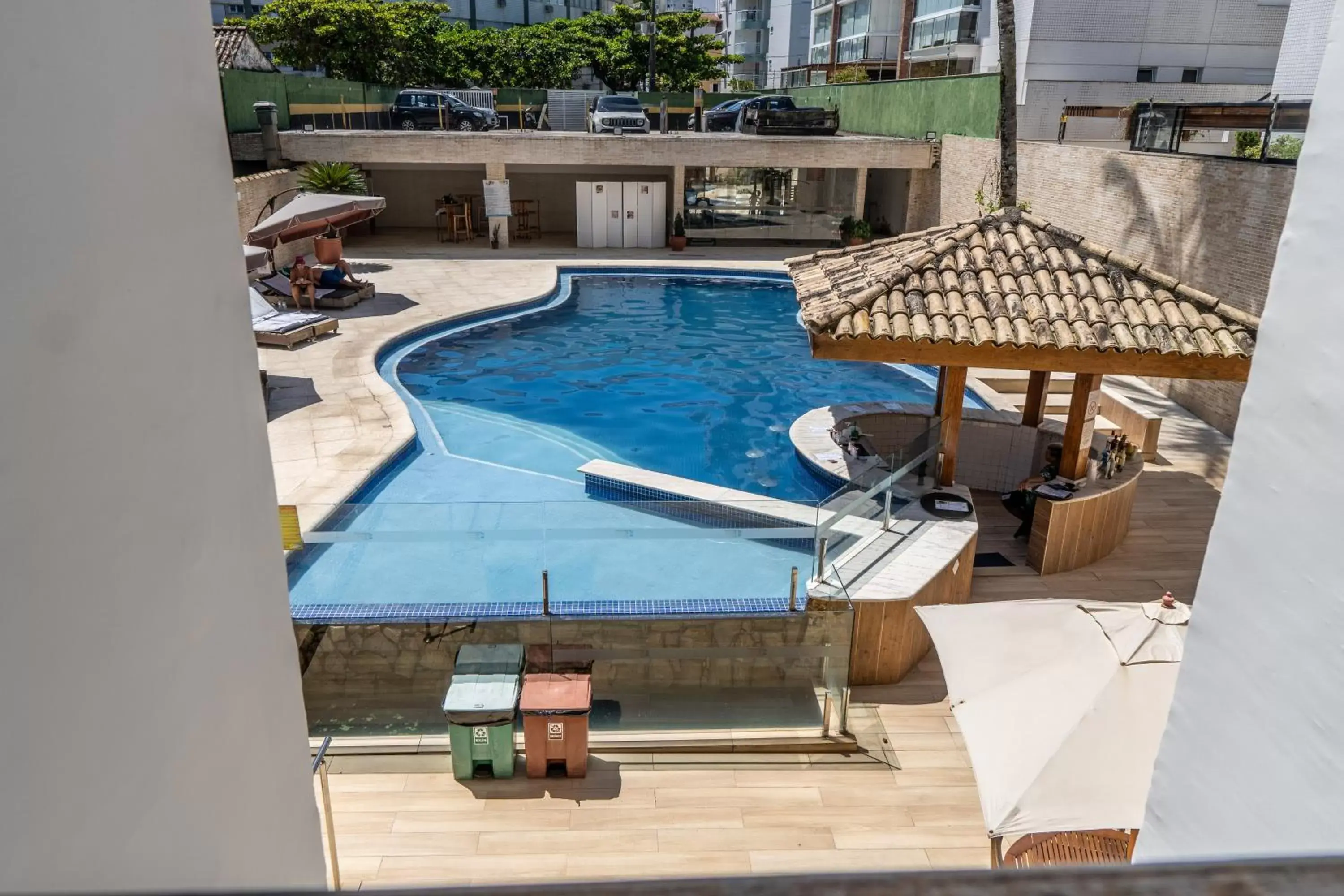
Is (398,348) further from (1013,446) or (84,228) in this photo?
(84,228)

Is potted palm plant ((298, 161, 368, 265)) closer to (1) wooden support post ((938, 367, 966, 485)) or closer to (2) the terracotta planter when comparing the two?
(2) the terracotta planter

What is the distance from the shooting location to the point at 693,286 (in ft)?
79.7

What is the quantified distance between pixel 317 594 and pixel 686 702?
3.16 metres

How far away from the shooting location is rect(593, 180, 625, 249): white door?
2716cm

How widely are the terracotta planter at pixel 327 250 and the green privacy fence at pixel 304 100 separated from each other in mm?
2893

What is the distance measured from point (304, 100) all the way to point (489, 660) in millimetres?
24025

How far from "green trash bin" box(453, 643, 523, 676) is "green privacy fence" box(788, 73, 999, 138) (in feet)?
65.5

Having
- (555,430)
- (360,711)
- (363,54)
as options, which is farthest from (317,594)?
(363,54)

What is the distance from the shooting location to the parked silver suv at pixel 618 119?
97.8ft

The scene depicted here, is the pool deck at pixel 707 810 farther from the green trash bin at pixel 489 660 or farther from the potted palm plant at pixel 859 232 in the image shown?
the potted palm plant at pixel 859 232

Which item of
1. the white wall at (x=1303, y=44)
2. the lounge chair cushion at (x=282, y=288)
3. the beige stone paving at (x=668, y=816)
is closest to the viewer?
the beige stone paving at (x=668, y=816)

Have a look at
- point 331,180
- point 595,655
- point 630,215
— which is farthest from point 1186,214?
point 331,180

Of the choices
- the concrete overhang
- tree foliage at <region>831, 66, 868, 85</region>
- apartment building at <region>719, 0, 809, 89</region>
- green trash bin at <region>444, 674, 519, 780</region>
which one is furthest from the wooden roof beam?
apartment building at <region>719, 0, 809, 89</region>

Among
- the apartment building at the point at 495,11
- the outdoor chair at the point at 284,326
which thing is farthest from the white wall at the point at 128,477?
the apartment building at the point at 495,11
